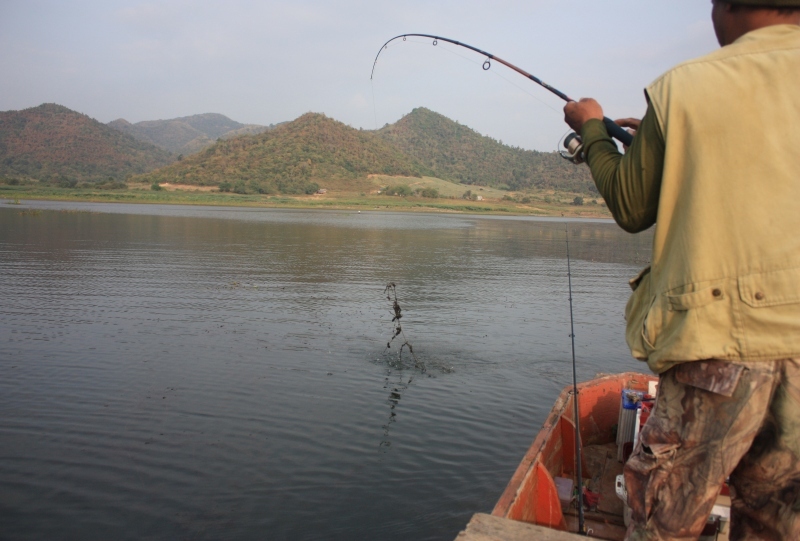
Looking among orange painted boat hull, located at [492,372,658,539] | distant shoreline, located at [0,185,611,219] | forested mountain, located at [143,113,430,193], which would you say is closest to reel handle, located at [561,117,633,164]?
orange painted boat hull, located at [492,372,658,539]

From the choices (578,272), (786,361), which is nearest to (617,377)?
(786,361)

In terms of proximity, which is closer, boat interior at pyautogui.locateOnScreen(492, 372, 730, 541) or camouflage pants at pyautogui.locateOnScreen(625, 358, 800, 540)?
camouflage pants at pyautogui.locateOnScreen(625, 358, 800, 540)

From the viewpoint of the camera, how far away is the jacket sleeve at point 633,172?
1.99 meters

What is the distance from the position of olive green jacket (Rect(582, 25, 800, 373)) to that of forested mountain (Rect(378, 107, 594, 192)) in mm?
124767

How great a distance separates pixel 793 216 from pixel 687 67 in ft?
1.69

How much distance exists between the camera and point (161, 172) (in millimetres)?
112438

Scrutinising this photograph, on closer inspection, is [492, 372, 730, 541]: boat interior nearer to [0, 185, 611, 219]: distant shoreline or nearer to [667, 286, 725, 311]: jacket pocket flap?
[667, 286, 725, 311]: jacket pocket flap

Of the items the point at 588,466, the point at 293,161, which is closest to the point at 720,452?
the point at 588,466

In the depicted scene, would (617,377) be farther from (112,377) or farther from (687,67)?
(112,377)

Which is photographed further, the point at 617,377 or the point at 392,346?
the point at 392,346

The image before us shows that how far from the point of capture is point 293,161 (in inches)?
4427

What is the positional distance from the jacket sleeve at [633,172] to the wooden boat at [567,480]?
1.30 meters

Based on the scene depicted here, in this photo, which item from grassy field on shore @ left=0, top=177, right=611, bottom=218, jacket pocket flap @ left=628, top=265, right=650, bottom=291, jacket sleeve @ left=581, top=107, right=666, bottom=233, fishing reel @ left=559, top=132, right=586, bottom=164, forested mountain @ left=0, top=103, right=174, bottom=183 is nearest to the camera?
jacket sleeve @ left=581, top=107, right=666, bottom=233

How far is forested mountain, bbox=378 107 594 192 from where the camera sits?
456ft
